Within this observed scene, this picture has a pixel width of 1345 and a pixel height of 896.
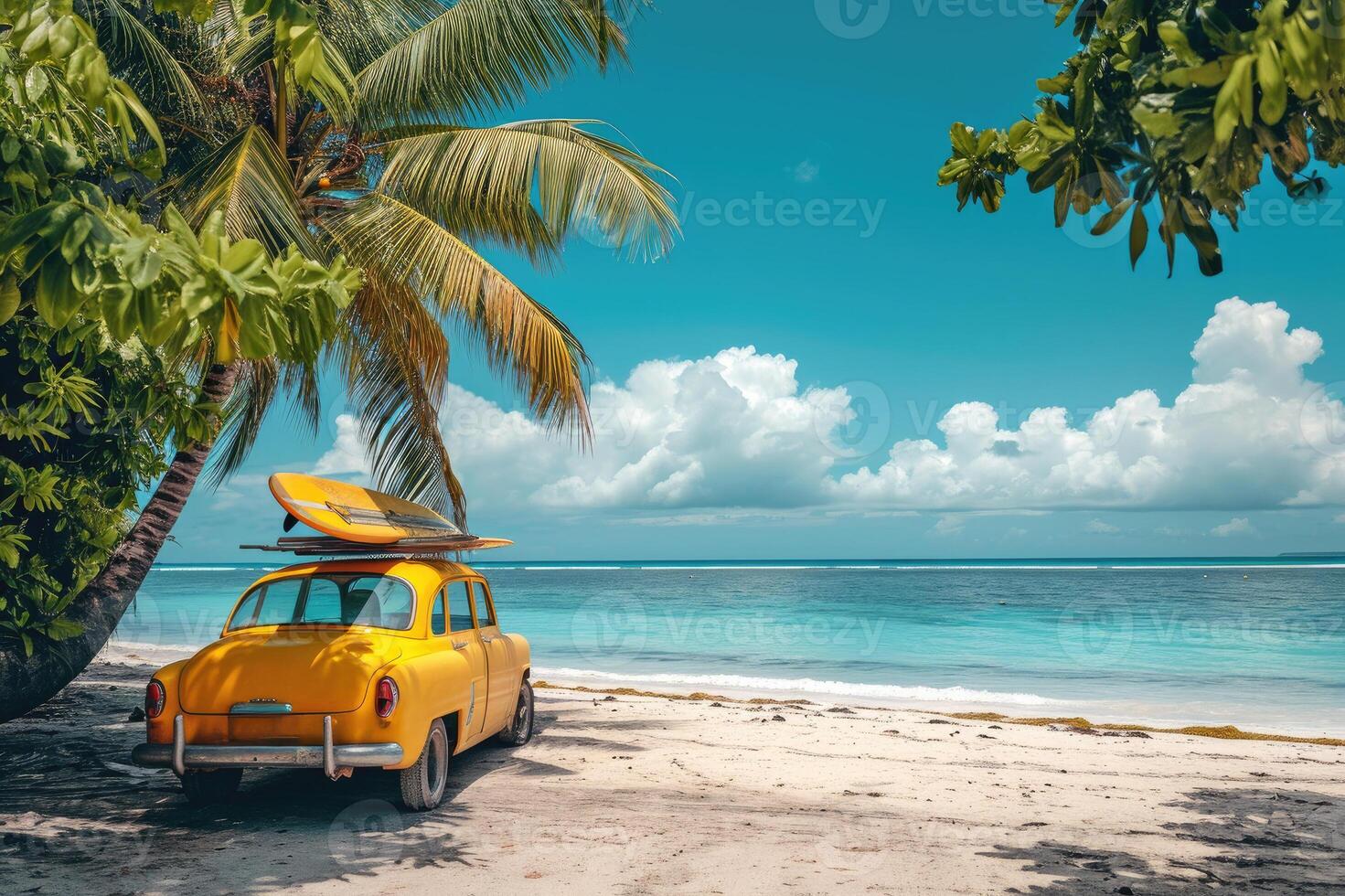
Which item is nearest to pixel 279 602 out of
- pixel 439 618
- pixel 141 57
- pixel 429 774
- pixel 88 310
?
pixel 439 618

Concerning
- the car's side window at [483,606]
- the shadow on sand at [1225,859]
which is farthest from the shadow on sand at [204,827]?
the shadow on sand at [1225,859]

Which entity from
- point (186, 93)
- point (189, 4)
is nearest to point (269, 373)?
point (186, 93)

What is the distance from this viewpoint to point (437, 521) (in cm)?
831

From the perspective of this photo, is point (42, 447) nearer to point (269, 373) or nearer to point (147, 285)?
point (269, 373)

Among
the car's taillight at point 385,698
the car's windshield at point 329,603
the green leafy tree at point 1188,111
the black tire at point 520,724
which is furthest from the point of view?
the black tire at point 520,724

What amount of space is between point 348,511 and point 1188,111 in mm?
5935

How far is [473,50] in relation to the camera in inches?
374

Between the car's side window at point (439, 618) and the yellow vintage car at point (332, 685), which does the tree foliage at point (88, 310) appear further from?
the car's side window at point (439, 618)

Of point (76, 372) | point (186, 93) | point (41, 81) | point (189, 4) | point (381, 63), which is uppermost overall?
point (381, 63)

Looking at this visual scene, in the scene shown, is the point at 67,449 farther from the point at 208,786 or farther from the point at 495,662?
the point at 495,662

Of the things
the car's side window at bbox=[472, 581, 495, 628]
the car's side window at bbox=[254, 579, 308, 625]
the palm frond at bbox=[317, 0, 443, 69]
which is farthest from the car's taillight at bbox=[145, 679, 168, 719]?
the palm frond at bbox=[317, 0, 443, 69]

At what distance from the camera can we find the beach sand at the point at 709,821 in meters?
5.12

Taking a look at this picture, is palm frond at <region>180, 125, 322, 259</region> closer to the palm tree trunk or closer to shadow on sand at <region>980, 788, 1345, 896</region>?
the palm tree trunk

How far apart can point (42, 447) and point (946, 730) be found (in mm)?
9286
